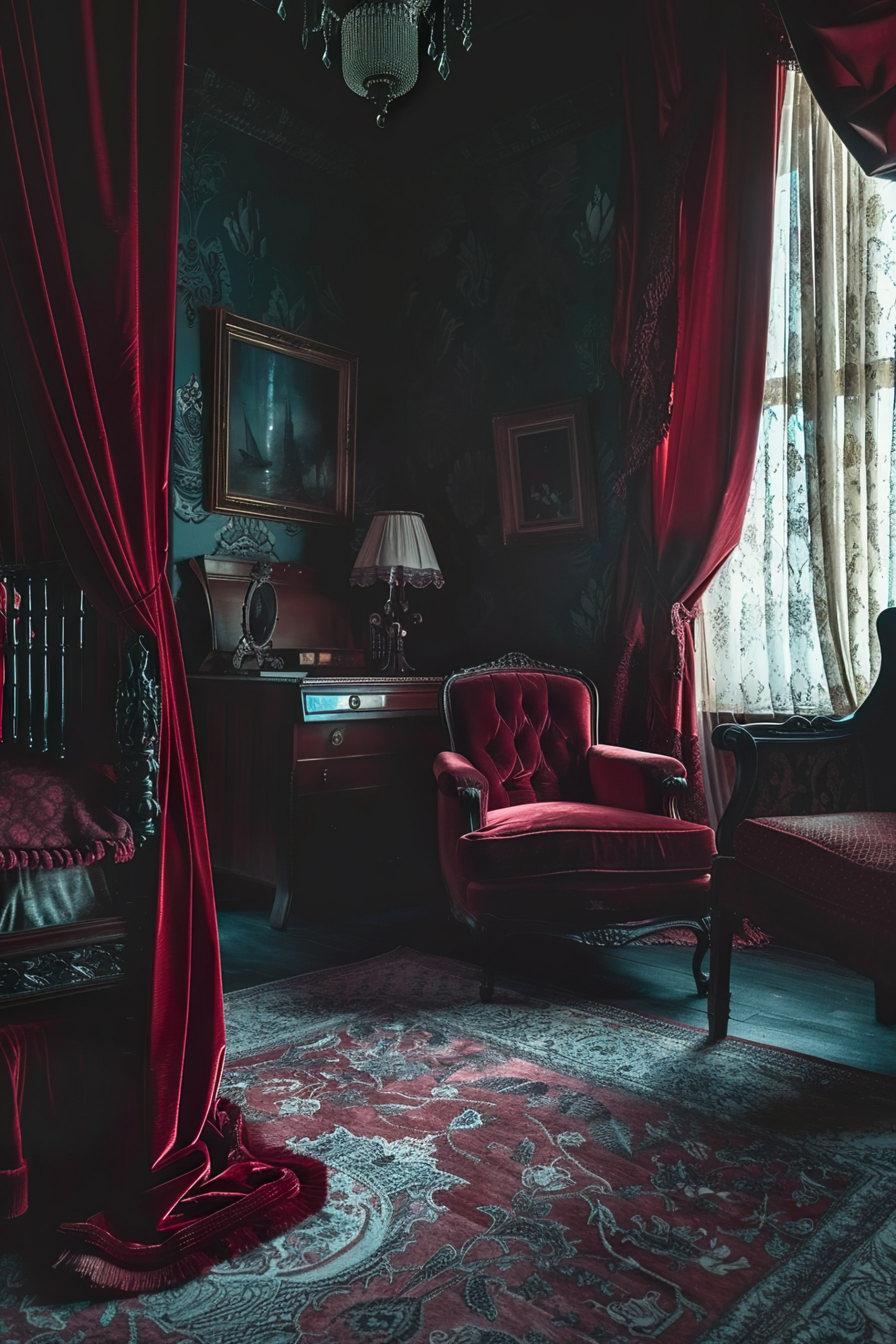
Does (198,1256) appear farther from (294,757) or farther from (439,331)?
(439,331)

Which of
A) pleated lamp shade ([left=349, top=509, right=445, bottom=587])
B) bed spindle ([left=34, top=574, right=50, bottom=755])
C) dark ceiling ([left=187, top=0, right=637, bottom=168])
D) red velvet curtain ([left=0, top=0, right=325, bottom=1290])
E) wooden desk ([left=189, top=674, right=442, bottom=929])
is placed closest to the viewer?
red velvet curtain ([left=0, top=0, right=325, bottom=1290])

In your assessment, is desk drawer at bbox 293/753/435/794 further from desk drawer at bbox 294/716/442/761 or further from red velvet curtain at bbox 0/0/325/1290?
red velvet curtain at bbox 0/0/325/1290

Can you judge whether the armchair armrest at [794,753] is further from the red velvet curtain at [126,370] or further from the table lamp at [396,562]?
the table lamp at [396,562]

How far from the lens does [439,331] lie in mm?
4852

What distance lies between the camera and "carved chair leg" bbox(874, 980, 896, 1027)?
2.67m

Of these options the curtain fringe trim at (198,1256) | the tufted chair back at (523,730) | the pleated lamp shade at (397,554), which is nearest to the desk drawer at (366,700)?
the tufted chair back at (523,730)

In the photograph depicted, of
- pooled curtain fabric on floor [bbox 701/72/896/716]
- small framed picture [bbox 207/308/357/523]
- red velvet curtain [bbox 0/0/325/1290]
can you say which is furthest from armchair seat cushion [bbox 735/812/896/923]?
small framed picture [bbox 207/308/357/523]

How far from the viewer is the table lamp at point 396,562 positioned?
4.34 metres

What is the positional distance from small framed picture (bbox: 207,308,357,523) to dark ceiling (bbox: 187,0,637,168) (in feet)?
3.51

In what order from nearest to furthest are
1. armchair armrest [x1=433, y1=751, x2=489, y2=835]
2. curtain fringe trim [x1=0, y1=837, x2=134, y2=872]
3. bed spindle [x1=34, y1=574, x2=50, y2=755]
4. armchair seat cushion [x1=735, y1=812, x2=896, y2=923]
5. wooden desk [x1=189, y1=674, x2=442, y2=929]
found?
curtain fringe trim [x1=0, y1=837, x2=134, y2=872], armchair seat cushion [x1=735, y1=812, x2=896, y2=923], bed spindle [x1=34, y1=574, x2=50, y2=755], armchair armrest [x1=433, y1=751, x2=489, y2=835], wooden desk [x1=189, y1=674, x2=442, y2=929]

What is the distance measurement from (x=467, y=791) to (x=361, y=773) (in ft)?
3.58

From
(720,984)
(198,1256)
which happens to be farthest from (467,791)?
(198,1256)

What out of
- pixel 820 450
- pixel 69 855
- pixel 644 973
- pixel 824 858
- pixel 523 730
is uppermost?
pixel 820 450

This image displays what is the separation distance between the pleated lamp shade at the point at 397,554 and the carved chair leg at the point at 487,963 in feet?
6.27
